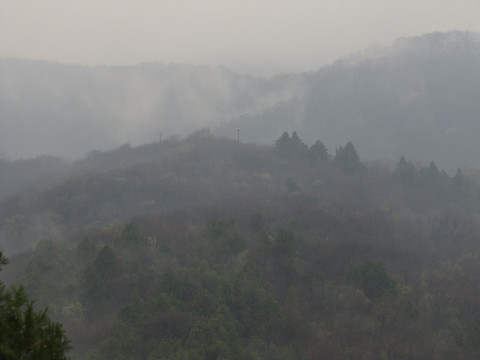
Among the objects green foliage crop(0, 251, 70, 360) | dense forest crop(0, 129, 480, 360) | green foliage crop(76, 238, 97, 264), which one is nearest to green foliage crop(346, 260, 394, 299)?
dense forest crop(0, 129, 480, 360)

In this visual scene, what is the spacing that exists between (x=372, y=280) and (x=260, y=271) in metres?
8.79

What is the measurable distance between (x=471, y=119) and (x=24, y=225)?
17146 centimetres

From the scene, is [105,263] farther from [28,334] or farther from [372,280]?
[28,334]

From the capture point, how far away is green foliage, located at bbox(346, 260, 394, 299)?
31891 mm

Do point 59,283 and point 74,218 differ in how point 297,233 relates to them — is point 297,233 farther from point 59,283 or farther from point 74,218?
point 74,218

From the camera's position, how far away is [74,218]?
64.5m

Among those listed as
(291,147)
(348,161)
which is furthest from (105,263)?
(291,147)

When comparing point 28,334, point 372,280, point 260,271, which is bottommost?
point 372,280

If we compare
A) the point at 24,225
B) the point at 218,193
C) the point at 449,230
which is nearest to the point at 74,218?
the point at 24,225

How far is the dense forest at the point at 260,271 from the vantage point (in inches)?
974

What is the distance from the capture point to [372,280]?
32031mm

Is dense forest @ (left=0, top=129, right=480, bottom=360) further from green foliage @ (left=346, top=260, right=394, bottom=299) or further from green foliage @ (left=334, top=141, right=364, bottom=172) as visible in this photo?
green foliage @ (left=334, top=141, right=364, bottom=172)

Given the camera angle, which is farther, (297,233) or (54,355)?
(297,233)

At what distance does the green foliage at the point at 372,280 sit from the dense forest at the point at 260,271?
0.35 feet
